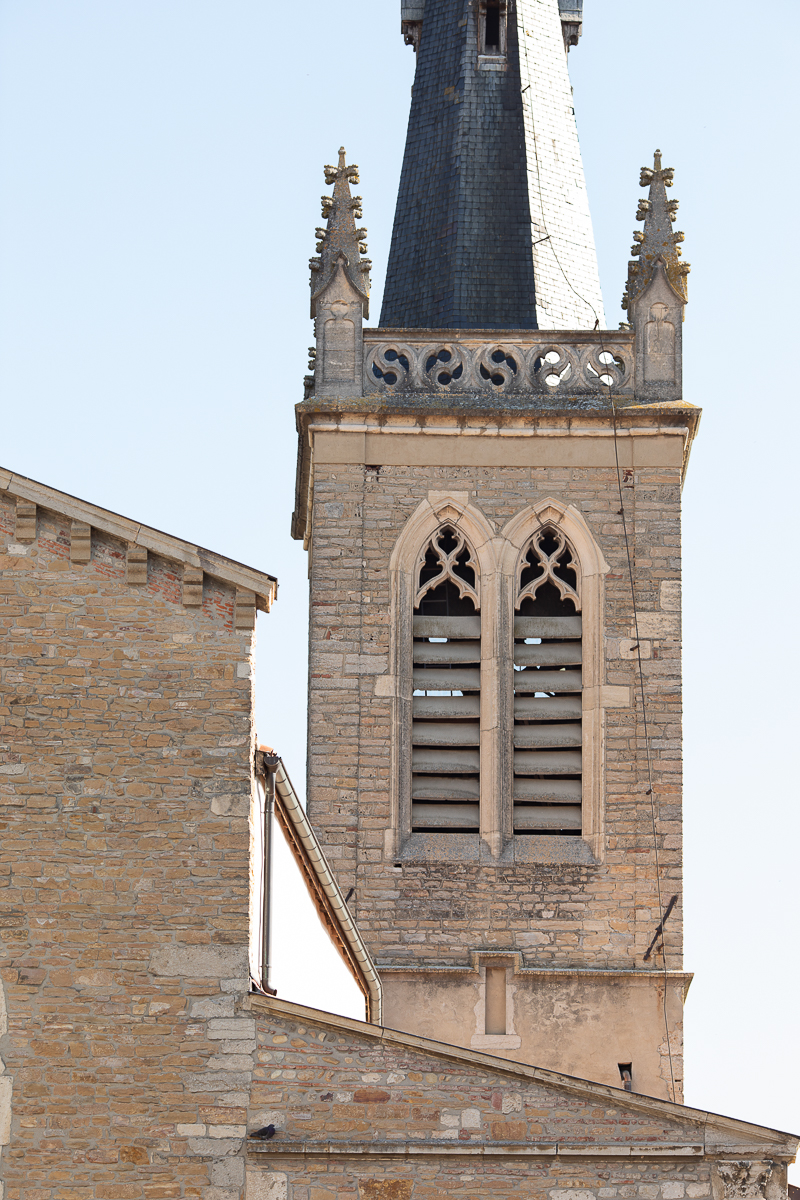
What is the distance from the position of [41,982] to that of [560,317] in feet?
41.0

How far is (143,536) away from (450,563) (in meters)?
8.60

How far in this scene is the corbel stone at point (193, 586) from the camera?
17047 mm

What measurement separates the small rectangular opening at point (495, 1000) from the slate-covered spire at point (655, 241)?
22.5ft

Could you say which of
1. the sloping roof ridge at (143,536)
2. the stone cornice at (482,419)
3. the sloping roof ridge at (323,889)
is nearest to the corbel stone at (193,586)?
the sloping roof ridge at (143,536)

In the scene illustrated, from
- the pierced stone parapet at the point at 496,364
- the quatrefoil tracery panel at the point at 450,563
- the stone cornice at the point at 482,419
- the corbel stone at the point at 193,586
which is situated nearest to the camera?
the corbel stone at the point at 193,586

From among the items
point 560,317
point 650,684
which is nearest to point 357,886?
point 650,684

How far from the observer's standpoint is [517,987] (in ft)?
78.3

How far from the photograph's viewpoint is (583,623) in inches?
995

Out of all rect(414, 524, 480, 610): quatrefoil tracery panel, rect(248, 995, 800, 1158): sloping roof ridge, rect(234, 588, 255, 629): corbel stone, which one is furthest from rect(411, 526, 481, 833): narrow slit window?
rect(248, 995, 800, 1158): sloping roof ridge

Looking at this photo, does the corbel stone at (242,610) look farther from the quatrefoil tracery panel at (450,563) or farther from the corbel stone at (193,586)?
the quatrefoil tracery panel at (450,563)

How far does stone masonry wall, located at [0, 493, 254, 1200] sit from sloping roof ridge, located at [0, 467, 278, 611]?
0.14m

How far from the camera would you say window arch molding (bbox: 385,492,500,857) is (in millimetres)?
24547

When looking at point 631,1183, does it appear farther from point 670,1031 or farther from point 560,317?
point 560,317

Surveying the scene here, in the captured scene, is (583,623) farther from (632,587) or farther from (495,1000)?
(495,1000)
